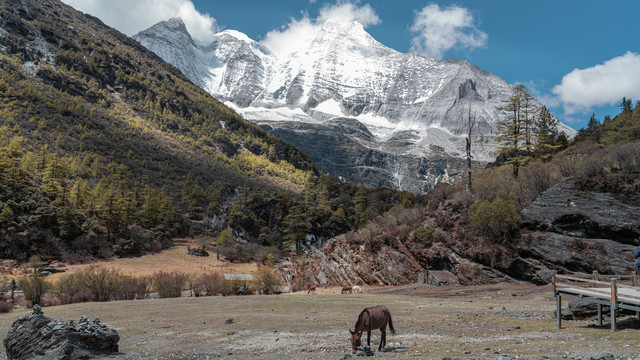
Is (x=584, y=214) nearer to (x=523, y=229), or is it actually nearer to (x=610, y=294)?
(x=523, y=229)

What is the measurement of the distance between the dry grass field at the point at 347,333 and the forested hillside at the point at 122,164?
39361 mm

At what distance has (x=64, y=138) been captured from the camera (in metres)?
82.0

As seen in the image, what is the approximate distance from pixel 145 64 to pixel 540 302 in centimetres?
18329

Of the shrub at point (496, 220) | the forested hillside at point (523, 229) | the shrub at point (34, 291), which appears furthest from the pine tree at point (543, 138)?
the shrub at point (34, 291)

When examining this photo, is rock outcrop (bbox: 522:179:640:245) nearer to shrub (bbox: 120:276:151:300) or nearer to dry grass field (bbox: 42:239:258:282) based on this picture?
shrub (bbox: 120:276:151:300)

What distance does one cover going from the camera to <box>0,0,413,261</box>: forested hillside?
5494 centimetres

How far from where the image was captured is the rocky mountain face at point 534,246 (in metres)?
21.0

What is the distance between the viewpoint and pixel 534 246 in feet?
77.0

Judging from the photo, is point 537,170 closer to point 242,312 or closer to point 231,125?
point 242,312

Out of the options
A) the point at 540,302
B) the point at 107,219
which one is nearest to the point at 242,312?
the point at 540,302

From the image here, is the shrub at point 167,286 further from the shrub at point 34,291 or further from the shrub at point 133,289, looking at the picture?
the shrub at point 34,291

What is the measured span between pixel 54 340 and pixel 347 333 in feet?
26.4

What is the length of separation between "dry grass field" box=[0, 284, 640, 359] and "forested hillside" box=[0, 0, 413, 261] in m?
39.4

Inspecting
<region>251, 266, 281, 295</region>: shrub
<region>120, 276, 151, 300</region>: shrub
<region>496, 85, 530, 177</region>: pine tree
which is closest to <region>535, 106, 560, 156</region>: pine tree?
<region>496, 85, 530, 177</region>: pine tree
